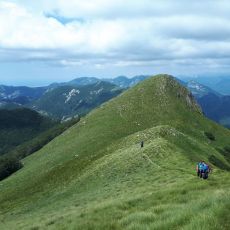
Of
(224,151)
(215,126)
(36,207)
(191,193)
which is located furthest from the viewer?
(215,126)

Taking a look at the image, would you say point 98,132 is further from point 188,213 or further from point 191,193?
point 188,213

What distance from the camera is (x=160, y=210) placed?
20.6 m

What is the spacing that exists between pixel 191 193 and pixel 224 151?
94749 mm

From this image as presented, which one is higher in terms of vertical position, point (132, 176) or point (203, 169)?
point (203, 169)

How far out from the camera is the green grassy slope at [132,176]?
19.7 m

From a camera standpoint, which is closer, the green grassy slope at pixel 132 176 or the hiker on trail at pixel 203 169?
the green grassy slope at pixel 132 176

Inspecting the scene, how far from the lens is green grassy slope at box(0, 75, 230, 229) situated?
1966 centimetres

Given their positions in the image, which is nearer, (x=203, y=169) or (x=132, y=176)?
(x=203, y=169)

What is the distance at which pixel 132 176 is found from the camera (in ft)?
164

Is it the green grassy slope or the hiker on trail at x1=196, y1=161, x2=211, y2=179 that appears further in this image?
the hiker on trail at x1=196, y1=161, x2=211, y2=179

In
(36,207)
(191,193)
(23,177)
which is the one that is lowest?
(23,177)

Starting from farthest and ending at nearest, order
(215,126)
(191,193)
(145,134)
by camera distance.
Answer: (215,126) → (145,134) → (191,193)

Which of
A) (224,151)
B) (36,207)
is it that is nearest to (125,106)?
(224,151)

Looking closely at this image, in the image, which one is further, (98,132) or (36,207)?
(98,132)
